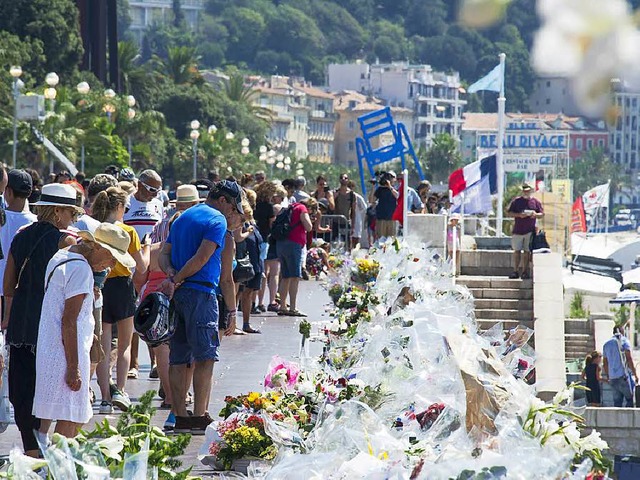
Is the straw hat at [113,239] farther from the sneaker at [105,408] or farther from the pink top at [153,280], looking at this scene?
the pink top at [153,280]

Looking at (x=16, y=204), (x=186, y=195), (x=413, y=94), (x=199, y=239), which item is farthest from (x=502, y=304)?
(x=413, y=94)

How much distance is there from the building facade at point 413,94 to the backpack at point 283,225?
14814 cm

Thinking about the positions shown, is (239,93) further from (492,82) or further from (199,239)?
(199,239)

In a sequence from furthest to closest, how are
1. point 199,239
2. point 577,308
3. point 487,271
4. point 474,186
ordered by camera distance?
1. point 577,308
2. point 474,186
3. point 487,271
4. point 199,239

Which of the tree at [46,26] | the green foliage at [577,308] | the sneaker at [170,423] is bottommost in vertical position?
the green foliage at [577,308]

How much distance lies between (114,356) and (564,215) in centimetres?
4685

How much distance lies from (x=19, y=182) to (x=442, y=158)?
141542 millimetres

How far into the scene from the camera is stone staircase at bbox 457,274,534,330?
2276 centimetres

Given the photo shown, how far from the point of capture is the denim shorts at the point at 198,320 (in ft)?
24.2

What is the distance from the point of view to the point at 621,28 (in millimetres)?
1135

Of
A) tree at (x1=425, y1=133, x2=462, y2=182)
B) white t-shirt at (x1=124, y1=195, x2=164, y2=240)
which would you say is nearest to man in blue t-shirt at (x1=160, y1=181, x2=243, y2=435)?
white t-shirt at (x1=124, y1=195, x2=164, y2=240)

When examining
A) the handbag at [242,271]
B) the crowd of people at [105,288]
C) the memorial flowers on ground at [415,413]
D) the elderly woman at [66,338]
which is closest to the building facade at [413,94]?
the handbag at [242,271]

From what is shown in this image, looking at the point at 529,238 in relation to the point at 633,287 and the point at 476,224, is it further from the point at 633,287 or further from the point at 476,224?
the point at 633,287

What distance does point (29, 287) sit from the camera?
6191 millimetres
